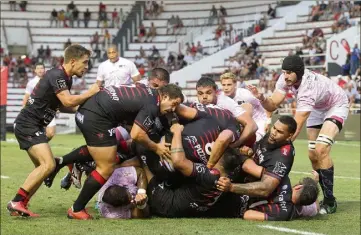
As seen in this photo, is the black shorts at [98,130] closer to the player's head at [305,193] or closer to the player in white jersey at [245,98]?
the player's head at [305,193]

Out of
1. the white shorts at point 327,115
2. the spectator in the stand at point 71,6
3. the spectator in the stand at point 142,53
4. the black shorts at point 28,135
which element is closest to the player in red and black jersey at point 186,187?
the black shorts at point 28,135

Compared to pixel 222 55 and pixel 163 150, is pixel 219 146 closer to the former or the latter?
pixel 163 150

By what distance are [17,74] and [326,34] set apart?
1696 cm

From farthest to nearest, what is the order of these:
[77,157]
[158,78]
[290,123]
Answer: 1. [158,78]
2. [77,157]
3. [290,123]

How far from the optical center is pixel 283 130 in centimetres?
1011

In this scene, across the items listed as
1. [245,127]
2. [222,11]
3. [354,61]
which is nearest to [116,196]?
[245,127]

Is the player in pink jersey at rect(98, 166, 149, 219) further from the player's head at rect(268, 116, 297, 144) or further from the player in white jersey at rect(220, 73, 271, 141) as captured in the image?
the player in white jersey at rect(220, 73, 271, 141)

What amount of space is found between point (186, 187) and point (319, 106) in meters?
2.67

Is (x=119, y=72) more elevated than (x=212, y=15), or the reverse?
(x=119, y=72)

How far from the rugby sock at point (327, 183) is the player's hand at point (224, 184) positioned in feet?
6.66

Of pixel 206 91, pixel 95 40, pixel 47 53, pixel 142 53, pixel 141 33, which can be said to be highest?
pixel 206 91

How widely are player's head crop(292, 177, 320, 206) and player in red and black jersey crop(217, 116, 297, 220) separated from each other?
8cm

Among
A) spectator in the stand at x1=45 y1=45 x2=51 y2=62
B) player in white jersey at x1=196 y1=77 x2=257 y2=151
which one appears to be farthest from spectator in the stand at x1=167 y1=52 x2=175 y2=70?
player in white jersey at x1=196 y1=77 x2=257 y2=151

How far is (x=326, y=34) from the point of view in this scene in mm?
38312
